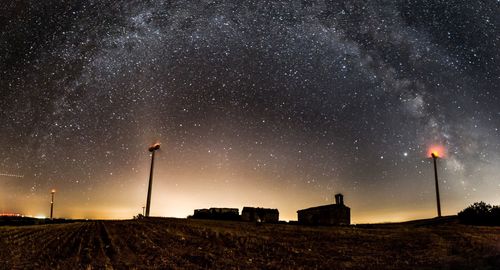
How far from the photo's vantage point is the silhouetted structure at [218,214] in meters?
69.5

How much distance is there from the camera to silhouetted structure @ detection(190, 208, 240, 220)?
6950cm

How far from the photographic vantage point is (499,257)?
14883mm

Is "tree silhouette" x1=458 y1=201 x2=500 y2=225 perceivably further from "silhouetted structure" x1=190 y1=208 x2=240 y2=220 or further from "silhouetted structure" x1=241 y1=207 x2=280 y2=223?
"silhouetted structure" x1=190 y1=208 x2=240 y2=220

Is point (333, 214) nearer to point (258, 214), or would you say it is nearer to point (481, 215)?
point (258, 214)

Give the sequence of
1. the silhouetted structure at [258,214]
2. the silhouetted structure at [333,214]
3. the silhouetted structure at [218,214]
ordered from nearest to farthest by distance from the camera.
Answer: the silhouetted structure at [333,214] → the silhouetted structure at [218,214] → the silhouetted structure at [258,214]

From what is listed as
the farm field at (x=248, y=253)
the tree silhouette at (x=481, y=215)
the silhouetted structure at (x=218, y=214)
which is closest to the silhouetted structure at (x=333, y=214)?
the silhouetted structure at (x=218, y=214)

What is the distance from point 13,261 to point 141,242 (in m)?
7.23

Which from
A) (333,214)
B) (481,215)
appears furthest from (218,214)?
(481,215)

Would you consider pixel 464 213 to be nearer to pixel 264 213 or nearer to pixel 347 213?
pixel 347 213

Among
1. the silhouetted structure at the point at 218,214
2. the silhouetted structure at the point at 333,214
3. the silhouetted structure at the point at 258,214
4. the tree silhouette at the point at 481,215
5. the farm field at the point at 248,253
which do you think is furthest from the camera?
the silhouetted structure at the point at 258,214

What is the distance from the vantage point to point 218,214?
71.2 meters

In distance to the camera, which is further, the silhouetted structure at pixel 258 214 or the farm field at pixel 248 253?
the silhouetted structure at pixel 258 214

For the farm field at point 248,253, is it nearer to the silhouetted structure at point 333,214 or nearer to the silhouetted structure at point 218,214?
the silhouetted structure at point 333,214

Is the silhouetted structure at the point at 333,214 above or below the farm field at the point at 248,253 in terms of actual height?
above
